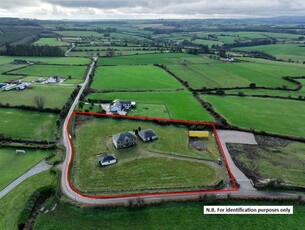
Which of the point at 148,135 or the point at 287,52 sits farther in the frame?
the point at 287,52

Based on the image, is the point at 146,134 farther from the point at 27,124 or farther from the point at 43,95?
the point at 43,95

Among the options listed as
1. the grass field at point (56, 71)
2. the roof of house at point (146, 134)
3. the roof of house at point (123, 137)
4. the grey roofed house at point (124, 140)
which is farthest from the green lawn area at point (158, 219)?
the grass field at point (56, 71)

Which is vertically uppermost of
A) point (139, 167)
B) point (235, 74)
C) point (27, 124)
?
point (235, 74)

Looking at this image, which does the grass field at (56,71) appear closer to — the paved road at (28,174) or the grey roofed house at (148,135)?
the grey roofed house at (148,135)

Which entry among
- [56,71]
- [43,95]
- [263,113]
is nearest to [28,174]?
[43,95]

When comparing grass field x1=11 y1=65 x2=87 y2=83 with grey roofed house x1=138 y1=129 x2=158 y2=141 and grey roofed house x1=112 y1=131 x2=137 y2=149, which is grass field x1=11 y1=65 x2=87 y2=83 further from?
grey roofed house x1=112 y1=131 x2=137 y2=149

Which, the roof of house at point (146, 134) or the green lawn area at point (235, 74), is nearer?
the roof of house at point (146, 134)

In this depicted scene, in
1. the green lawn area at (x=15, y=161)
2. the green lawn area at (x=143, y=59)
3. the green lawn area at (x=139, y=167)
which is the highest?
the green lawn area at (x=143, y=59)

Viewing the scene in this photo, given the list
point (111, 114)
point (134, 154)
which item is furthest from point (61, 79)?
point (134, 154)
